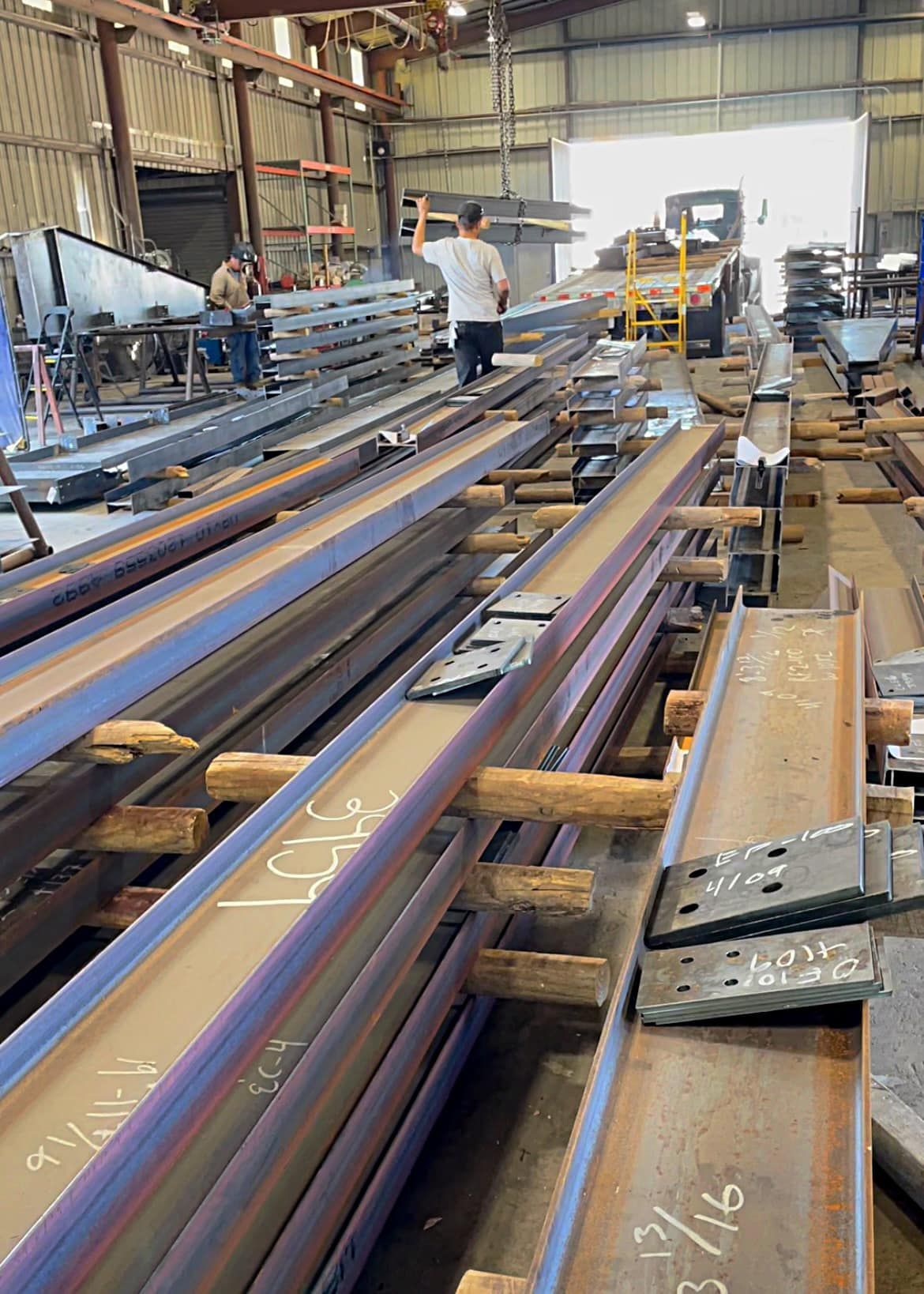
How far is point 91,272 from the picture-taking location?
32.8 feet

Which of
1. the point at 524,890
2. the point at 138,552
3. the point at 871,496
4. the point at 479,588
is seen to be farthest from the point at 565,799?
the point at 871,496

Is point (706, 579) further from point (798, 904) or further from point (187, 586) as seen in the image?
point (798, 904)

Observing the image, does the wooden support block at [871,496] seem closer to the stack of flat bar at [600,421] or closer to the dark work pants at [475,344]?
the stack of flat bar at [600,421]

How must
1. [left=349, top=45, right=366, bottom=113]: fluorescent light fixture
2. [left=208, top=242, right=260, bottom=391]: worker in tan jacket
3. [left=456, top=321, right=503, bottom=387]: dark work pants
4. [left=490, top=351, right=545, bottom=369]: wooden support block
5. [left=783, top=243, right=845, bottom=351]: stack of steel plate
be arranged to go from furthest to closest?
[left=349, top=45, right=366, bottom=113]: fluorescent light fixture → [left=783, top=243, right=845, bottom=351]: stack of steel plate → [left=208, top=242, right=260, bottom=391]: worker in tan jacket → [left=456, top=321, right=503, bottom=387]: dark work pants → [left=490, top=351, right=545, bottom=369]: wooden support block

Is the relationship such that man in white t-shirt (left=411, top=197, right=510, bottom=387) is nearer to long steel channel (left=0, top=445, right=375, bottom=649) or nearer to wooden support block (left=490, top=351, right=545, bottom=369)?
wooden support block (left=490, top=351, right=545, bottom=369)

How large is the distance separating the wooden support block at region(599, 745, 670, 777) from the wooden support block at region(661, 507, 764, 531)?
94 cm

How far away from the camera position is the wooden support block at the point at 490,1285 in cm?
113

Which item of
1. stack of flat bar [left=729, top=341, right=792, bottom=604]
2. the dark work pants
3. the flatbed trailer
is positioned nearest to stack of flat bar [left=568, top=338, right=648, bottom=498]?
stack of flat bar [left=729, top=341, right=792, bottom=604]

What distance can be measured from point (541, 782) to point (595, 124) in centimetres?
2323

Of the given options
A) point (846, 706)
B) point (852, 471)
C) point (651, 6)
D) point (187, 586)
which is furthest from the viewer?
point (651, 6)

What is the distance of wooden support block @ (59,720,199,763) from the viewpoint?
2.15 metres

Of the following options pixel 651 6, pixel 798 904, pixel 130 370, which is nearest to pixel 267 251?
pixel 130 370

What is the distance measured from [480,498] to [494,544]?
0.76 feet

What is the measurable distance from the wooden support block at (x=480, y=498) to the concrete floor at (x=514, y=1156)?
1684 millimetres
